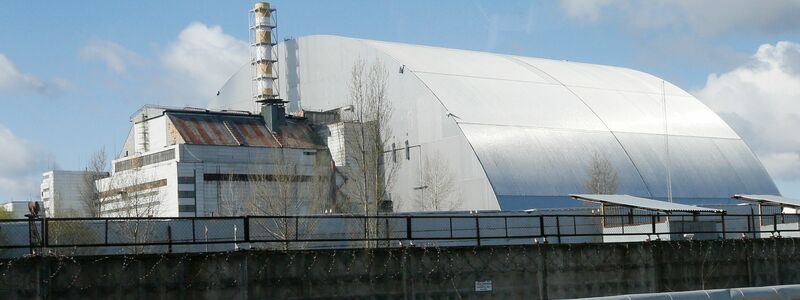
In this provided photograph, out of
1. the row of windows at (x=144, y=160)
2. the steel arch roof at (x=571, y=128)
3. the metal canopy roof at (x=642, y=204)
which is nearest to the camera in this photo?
the metal canopy roof at (x=642, y=204)

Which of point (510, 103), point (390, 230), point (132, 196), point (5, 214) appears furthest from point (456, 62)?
point (5, 214)

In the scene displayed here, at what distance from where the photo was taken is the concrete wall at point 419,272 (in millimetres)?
25594

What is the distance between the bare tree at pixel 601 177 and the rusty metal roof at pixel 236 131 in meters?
19.8

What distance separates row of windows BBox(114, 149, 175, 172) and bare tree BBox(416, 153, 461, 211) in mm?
17350

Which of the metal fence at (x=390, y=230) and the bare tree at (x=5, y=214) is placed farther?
the bare tree at (x=5, y=214)

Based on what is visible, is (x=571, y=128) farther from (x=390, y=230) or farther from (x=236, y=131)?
(x=390, y=230)

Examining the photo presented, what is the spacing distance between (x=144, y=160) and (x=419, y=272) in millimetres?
52484

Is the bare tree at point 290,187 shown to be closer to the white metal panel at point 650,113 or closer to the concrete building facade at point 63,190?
the concrete building facade at point 63,190

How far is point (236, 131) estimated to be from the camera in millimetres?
79312

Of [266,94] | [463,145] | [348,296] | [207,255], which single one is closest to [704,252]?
[348,296]

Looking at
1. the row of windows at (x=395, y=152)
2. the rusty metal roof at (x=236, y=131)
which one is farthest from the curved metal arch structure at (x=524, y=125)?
the rusty metal roof at (x=236, y=131)

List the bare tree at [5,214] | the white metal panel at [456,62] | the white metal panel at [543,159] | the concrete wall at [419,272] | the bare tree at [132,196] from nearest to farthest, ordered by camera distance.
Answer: the concrete wall at [419,272], the white metal panel at [543,159], the bare tree at [132,196], the white metal panel at [456,62], the bare tree at [5,214]

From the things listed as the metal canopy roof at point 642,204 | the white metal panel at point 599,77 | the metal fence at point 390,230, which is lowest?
the metal fence at point 390,230

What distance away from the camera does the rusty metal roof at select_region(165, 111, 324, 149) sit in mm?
76812
